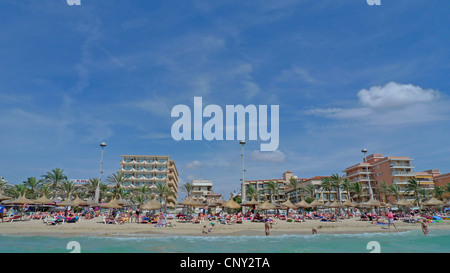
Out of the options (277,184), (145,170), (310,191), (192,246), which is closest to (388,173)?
(310,191)

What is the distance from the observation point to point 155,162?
8219 centimetres

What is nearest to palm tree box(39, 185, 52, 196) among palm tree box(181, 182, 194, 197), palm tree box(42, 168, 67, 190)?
palm tree box(42, 168, 67, 190)

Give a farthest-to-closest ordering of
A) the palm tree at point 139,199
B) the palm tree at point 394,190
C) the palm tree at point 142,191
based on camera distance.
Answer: the palm tree at point 142,191 → the palm tree at point 394,190 → the palm tree at point 139,199

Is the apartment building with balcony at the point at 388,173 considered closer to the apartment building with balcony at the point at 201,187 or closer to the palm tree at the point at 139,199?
the apartment building with balcony at the point at 201,187

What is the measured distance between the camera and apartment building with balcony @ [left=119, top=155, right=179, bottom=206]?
79.5m

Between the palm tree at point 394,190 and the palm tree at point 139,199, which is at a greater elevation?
the palm tree at point 394,190

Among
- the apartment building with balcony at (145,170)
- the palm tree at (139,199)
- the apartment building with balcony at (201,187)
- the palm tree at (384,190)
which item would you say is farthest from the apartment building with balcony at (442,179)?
the palm tree at (139,199)

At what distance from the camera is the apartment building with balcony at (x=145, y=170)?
261ft

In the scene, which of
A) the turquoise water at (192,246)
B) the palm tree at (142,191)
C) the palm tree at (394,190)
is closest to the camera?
the turquoise water at (192,246)
